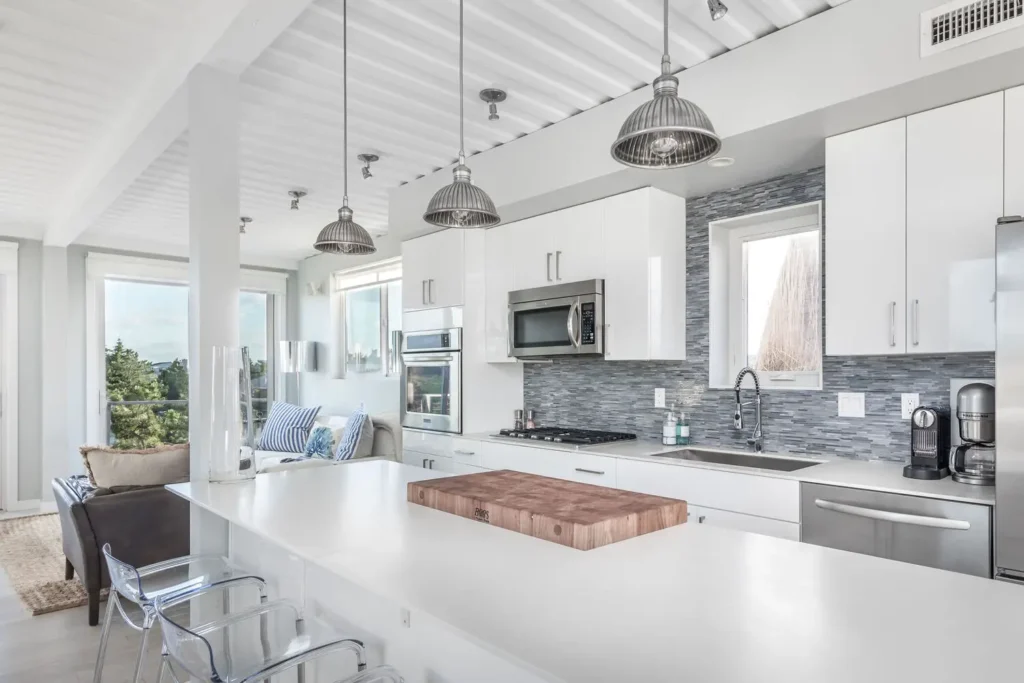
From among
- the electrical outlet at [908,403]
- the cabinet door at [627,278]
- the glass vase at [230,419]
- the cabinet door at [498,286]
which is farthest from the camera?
the cabinet door at [498,286]

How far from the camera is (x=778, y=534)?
2.59 meters

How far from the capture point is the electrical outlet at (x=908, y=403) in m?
2.77

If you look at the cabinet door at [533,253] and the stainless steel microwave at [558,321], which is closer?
the stainless steel microwave at [558,321]

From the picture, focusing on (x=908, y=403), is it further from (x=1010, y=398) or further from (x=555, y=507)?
(x=555, y=507)

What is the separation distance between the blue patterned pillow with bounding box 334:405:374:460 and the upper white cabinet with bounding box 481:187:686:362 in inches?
86.4

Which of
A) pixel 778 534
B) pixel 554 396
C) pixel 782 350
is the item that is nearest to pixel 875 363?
pixel 782 350

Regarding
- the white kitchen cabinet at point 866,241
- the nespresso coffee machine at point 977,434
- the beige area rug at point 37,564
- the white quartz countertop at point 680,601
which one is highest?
the white kitchen cabinet at point 866,241

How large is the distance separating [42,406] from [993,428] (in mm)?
7248

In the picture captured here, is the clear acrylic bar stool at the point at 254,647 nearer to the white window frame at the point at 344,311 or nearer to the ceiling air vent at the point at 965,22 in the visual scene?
the ceiling air vent at the point at 965,22

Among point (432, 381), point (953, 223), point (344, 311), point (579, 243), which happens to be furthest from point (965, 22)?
point (344, 311)

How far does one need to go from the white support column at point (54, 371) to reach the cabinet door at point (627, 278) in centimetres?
546

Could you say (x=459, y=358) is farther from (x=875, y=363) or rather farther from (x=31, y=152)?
(x=31, y=152)

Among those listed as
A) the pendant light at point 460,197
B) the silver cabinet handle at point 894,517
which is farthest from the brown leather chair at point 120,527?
the silver cabinet handle at point 894,517

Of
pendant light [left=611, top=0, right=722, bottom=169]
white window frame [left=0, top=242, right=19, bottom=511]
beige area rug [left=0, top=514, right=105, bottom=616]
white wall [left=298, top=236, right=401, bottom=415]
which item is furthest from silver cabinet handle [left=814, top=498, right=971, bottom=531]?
white window frame [left=0, top=242, right=19, bottom=511]
